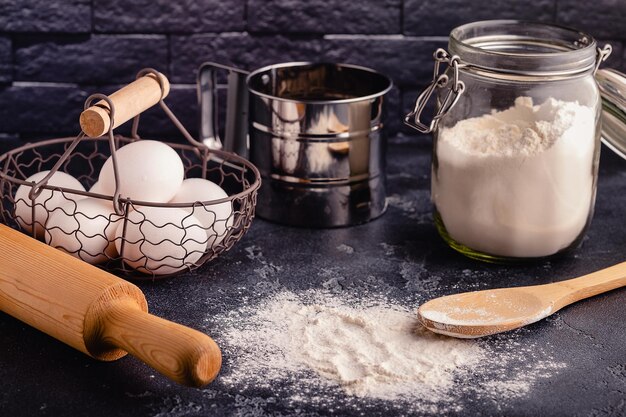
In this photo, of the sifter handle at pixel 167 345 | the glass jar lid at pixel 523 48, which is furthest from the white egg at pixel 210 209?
the glass jar lid at pixel 523 48

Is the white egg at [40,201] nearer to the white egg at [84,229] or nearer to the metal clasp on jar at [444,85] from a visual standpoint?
the white egg at [84,229]

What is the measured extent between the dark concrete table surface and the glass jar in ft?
0.18

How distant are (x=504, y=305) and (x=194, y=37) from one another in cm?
76

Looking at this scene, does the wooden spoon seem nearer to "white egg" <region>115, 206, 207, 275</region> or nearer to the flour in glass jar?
the flour in glass jar

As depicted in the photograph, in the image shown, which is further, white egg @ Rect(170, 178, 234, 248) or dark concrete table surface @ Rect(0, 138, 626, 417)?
white egg @ Rect(170, 178, 234, 248)

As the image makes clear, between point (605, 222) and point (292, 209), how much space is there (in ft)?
1.44

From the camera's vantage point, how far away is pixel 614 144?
3.92 ft

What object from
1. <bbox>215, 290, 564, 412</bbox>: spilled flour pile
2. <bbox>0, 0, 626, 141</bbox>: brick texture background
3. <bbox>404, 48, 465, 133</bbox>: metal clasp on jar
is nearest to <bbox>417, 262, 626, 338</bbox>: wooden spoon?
<bbox>215, 290, 564, 412</bbox>: spilled flour pile

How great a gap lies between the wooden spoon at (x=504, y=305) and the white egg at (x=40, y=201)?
44 cm

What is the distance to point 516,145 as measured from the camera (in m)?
1.04

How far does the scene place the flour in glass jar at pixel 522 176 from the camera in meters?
1.04

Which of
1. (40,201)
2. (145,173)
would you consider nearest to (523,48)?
(145,173)

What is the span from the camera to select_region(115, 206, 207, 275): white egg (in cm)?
100

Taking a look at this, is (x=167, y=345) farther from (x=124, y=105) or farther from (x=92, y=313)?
(x=124, y=105)
